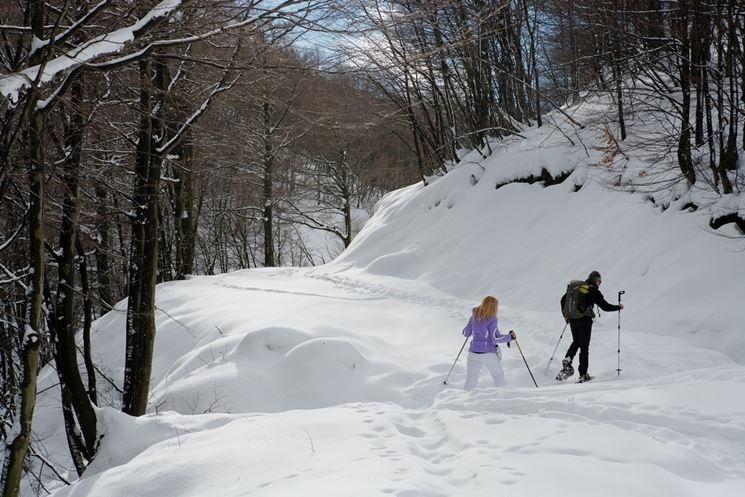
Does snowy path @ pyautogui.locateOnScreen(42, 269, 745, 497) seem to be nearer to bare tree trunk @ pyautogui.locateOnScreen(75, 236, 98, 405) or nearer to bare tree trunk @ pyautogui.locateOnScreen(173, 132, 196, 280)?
bare tree trunk @ pyautogui.locateOnScreen(75, 236, 98, 405)

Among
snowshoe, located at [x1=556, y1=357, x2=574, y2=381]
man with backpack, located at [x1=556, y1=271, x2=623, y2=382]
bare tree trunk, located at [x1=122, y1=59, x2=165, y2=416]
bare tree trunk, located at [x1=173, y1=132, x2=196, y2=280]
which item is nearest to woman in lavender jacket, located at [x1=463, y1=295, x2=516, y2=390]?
snowshoe, located at [x1=556, y1=357, x2=574, y2=381]

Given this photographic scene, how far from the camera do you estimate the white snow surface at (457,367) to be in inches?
180

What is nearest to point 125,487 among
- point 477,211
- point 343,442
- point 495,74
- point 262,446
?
point 262,446

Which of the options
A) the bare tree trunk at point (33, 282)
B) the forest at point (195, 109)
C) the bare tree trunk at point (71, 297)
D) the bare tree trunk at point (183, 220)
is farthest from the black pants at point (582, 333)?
the bare tree trunk at point (183, 220)

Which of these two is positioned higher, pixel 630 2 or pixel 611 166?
pixel 630 2

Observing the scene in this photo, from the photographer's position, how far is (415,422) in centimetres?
631

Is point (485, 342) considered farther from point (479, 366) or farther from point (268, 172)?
point (268, 172)

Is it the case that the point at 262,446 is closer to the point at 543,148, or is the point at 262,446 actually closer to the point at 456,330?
the point at 456,330

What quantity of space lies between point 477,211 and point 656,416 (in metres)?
13.5

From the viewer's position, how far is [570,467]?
14.1ft

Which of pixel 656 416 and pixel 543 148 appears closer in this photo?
pixel 656 416

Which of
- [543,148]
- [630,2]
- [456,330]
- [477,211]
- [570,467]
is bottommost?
[456,330]

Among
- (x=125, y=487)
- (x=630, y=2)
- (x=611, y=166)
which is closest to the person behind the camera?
(x=125, y=487)

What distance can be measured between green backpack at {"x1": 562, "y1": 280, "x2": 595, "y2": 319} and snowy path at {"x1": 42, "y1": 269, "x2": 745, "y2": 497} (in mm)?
1041
